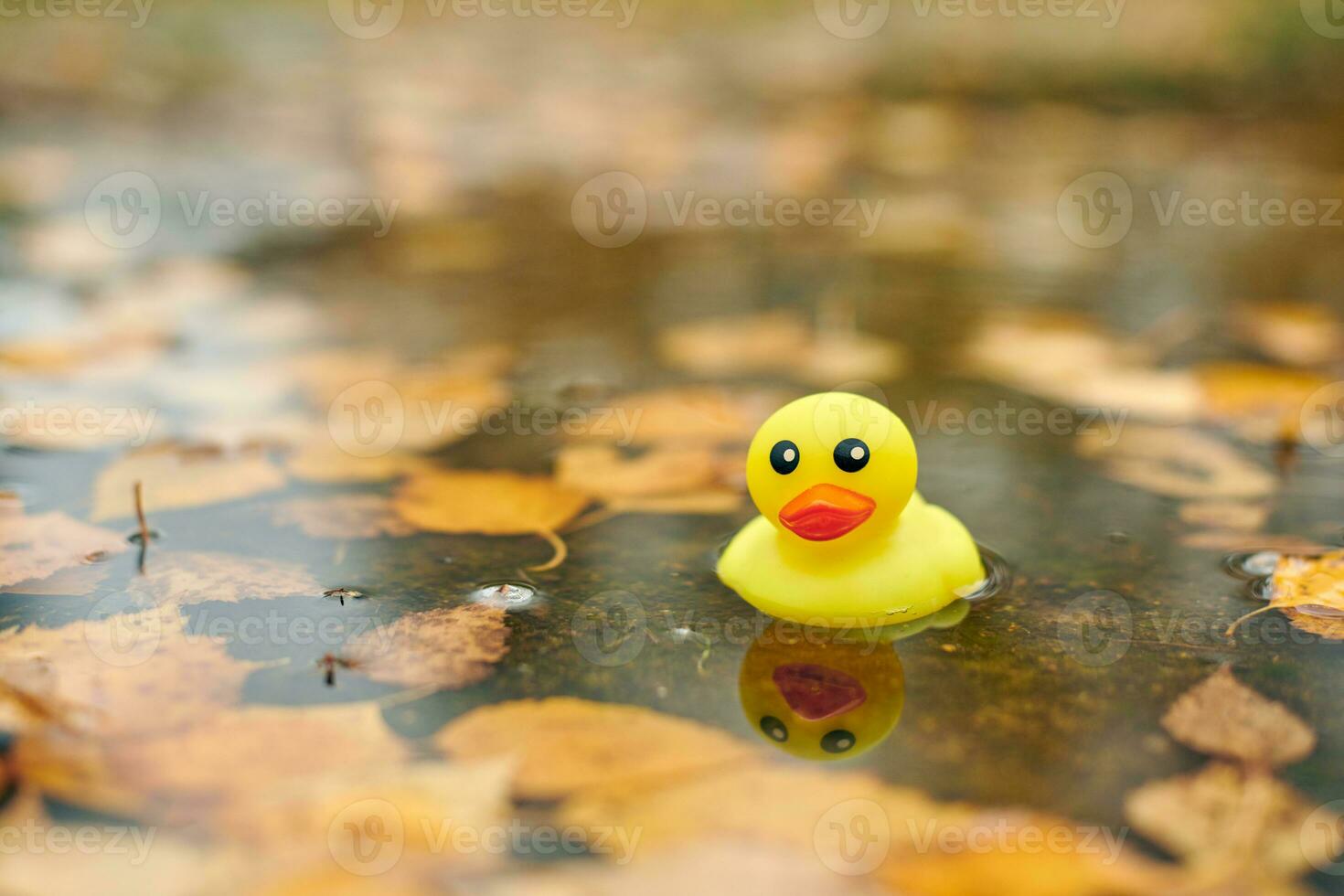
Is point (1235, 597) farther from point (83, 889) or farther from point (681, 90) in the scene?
point (681, 90)

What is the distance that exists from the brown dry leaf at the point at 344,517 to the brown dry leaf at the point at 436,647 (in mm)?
228

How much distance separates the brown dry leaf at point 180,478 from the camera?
144 cm

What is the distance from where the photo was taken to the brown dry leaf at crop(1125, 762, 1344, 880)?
34.4 inches

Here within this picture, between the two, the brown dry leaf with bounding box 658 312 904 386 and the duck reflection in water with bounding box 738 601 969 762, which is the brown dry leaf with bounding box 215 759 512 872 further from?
the brown dry leaf with bounding box 658 312 904 386

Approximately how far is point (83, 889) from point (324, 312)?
1.53 m

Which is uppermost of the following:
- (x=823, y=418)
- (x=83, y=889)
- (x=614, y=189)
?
(x=614, y=189)

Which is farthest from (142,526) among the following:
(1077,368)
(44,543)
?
(1077,368)

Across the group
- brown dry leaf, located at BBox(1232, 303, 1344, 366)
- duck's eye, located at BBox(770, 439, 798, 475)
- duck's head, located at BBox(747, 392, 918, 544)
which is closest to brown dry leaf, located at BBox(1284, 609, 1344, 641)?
duck's head, located at BBox(747, 392, 918, 544)

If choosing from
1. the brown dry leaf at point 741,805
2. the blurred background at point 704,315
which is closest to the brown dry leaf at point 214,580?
the blurred background at point 704,315

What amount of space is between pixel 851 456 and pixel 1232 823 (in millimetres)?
448

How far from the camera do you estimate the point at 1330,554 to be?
1317mm

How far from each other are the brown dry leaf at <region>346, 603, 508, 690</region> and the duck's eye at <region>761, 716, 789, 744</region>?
0.85 feet

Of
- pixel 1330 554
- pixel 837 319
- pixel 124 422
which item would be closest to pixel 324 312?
pixel 124 422

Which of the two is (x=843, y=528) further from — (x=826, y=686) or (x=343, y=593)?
(x=343, y=593)
